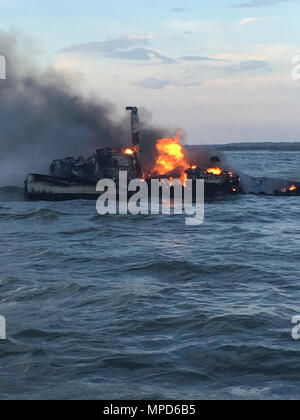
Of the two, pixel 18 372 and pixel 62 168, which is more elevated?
pixel 62 168

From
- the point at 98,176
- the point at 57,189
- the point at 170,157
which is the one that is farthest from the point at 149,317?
the point at 170,157

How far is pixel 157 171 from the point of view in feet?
265

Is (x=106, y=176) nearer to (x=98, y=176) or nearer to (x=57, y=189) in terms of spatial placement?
(x=98, y=176)

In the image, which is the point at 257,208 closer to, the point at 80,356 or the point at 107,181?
the point at 107,181

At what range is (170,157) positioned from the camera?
81.9m

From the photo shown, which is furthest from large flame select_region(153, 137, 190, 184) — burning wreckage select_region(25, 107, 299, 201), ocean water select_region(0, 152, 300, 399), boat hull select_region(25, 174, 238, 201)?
ocean water select_region(0, 152, 300, 399)

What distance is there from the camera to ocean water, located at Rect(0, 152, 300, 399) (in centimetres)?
1309

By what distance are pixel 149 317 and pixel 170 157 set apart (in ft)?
213

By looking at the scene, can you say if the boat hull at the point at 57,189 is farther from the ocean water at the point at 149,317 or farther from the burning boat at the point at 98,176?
the ocean water at the point at 149,317

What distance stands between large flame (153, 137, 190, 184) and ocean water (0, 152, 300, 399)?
4476cm

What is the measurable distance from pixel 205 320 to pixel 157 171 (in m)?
64.1

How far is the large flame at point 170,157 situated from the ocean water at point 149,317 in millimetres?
44762
